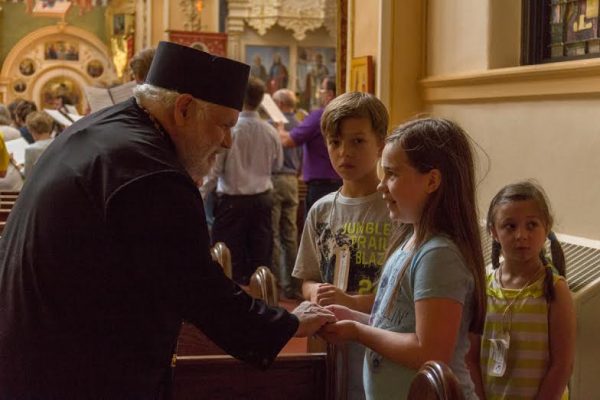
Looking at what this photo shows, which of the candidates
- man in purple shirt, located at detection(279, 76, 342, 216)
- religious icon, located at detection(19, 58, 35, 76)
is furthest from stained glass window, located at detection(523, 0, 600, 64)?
religious icon, located at detection(19, 58, 35, 76)

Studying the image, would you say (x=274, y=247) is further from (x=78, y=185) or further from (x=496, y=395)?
(x=78, y=185)

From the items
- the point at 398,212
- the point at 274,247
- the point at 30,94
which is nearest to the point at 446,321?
the point at 398,212

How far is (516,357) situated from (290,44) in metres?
17.2

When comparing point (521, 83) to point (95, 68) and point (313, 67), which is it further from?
point (95, 68)

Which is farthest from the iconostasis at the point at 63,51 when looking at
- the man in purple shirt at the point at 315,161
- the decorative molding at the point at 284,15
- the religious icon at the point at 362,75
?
the religious icon at the point at 362,75

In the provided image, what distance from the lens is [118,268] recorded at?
8.04ft

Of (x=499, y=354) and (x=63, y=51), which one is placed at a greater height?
(x=63, y=51)

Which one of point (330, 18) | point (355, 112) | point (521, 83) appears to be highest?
point (330, 18)

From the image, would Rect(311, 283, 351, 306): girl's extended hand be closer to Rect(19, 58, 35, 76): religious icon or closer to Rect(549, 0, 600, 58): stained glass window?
Rect(549, 0, 600, 58): stained glass window

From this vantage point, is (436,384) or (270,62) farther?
(270,62)

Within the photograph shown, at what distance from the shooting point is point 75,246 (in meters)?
2.45

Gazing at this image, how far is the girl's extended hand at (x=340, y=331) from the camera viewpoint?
8.59 ft

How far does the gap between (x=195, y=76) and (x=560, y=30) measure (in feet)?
8.69

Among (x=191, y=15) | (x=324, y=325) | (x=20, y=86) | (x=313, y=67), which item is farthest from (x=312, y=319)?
(x=20, y=86)
